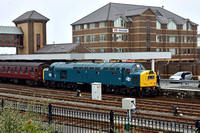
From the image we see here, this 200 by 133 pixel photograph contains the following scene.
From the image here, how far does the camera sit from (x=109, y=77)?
3444cm

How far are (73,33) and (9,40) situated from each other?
18.5 meters

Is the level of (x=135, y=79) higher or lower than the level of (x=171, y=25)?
lower

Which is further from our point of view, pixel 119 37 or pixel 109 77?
pixel 119 37

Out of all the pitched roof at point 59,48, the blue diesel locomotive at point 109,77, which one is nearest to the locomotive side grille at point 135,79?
the blue diesel locomotive at point 109,77

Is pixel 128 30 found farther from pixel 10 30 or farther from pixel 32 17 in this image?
pixel 10 30

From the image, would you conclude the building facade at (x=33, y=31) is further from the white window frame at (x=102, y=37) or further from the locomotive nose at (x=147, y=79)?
the locomotive nose at (x=147, y=79)

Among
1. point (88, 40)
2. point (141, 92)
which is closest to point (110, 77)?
point (141, 92)

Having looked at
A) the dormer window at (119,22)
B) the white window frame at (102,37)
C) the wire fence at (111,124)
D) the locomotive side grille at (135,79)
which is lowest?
the wire fence at (111,124)

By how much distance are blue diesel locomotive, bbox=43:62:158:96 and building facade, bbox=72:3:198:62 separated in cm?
3224

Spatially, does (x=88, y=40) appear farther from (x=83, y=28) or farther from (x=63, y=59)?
(x=63, y=59)

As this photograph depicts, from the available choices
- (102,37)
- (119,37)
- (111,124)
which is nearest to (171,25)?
(119,37)

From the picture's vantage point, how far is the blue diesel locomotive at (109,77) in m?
32.2

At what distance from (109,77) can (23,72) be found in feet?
55.4

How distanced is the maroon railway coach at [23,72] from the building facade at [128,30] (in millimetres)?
26753
